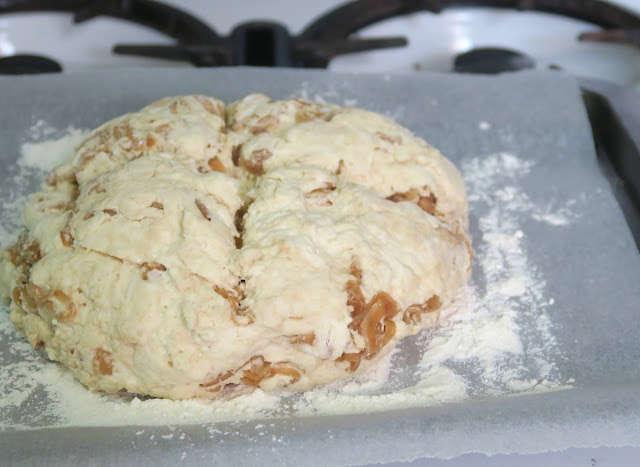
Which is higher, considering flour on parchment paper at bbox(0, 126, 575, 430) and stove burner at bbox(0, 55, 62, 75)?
stove burner at bbox(0, 55, 62, 75)

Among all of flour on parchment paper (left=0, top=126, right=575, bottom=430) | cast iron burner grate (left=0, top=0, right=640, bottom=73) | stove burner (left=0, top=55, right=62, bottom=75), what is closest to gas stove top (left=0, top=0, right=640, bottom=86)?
cast iron burner grate (left=0, top=0, right=640, bottom=73)

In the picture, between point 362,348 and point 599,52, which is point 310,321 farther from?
point 599,52

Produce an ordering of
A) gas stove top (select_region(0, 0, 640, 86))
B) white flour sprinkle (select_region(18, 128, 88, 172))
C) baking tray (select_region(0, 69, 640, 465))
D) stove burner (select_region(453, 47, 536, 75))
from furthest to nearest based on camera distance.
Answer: gas stove top (select_region(0, 0, 640, 86)) → stove burner (select_region(453, 47, 536, 75)) → white flour sprinkle (select_region(18, 128, 88, 172)) → baking tray (select_region(0, 69, 640, 465))

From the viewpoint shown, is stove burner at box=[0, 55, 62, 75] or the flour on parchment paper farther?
stove burner at box=[0, 55, 62, 75]

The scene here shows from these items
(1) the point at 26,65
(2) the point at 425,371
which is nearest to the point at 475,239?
(2) the point at 425,371

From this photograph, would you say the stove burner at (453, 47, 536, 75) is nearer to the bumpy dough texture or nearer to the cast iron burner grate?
the cast iron burner grate

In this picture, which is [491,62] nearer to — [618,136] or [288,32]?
[618,136]

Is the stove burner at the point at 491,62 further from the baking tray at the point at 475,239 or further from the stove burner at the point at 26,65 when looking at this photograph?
the stove burner at the point at 26,65
